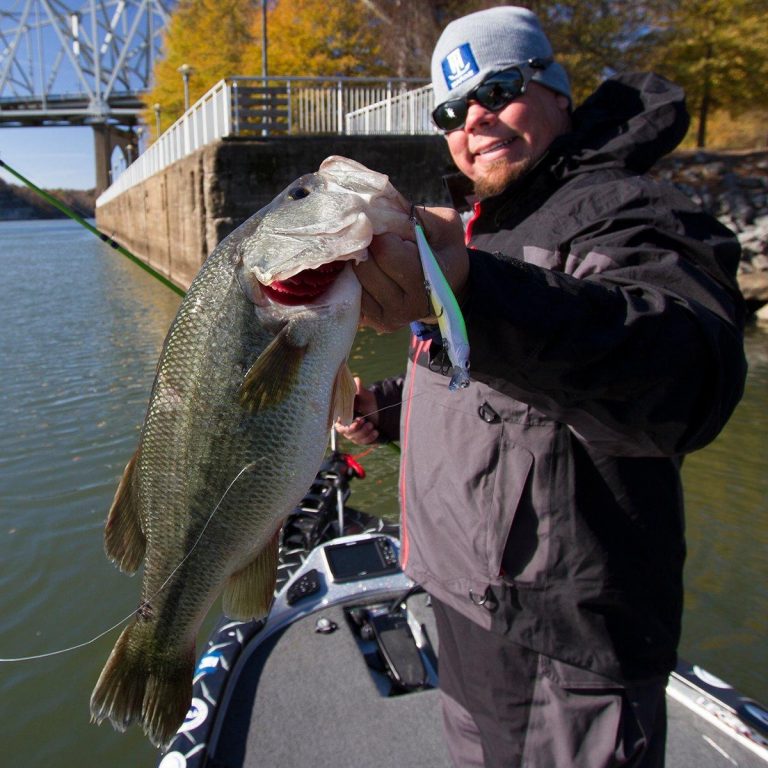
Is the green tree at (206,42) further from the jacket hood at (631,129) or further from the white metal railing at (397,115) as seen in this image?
the jacket hood at (631,129)

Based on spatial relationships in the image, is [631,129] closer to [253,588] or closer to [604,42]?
[253,588]

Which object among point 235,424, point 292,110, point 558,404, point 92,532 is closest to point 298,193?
point 235,424

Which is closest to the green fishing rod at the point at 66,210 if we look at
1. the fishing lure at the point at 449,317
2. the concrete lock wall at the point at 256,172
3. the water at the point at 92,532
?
the fishing lure at the point at 449,317

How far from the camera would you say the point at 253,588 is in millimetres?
1949

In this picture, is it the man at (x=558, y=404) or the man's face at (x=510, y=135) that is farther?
the man's face at (x=510, y=135)

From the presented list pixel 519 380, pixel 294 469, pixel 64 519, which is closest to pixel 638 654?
pixel 519 380

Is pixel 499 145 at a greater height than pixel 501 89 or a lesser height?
lesser

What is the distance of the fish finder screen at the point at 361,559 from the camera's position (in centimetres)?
425

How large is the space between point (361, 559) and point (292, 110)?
18886 mm

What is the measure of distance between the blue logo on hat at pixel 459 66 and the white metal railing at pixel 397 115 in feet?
56.9

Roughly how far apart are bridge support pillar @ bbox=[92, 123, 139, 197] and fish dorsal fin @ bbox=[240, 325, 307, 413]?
70.6 metres

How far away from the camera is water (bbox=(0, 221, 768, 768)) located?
15.0 feet

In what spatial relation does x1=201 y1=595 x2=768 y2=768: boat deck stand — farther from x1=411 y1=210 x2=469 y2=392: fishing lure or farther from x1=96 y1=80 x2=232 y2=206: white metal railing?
x1=96 y1=80 x2=232 y2=206: white metal railing

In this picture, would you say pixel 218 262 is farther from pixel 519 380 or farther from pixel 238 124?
pixel 238 124
